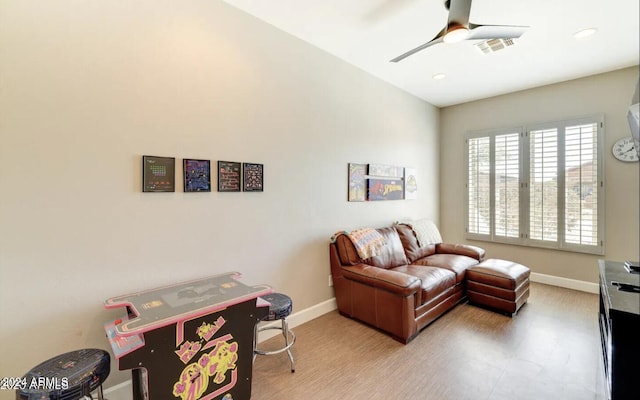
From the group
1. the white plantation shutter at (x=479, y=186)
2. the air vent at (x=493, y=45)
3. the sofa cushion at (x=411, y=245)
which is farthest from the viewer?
the white plantation shutter at (x=479, y=186)

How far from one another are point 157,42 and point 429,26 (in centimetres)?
237

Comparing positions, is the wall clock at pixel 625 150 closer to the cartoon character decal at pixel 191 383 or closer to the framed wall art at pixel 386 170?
the framed wall art at pixel 386 170

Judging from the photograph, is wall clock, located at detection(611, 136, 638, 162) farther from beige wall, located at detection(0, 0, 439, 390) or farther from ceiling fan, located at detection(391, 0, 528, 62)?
beige wall, located at detection(0, 0, 439, 390)

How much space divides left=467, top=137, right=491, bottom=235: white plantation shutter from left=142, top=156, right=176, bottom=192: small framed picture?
4.65 m

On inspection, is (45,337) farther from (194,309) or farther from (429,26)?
(429,26)

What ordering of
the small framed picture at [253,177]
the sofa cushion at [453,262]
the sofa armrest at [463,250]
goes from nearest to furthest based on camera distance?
the small framed picture at [253,177] < the sofa cushion at [453,262] < the sofa armrest at [463,250]

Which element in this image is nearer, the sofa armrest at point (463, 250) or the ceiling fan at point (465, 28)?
the ceiling fan at point (465, 28)

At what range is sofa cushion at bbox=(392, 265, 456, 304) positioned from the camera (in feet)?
8.96

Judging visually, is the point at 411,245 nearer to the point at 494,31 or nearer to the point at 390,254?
the point at 390,254

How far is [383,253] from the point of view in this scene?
3.25 meters

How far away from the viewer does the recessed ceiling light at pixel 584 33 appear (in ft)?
8.86

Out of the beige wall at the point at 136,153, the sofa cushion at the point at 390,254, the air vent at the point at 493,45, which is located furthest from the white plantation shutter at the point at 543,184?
the beige wall at the point at 136,153

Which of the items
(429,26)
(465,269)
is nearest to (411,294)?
(465,269)

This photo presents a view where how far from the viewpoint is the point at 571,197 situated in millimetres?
3836
